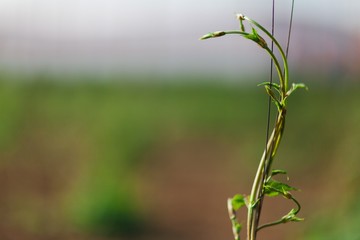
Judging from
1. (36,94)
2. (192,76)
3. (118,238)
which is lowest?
(192,76)

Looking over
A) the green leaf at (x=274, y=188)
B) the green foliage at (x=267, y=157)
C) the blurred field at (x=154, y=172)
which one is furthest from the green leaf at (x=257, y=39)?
the blurred field at (x=154, y=172)

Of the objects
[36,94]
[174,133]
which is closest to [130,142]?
[36,94]

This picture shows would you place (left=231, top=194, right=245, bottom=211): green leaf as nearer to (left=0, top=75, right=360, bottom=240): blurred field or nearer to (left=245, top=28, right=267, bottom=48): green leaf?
(left=245, top=28, right=267, bottom=48): green leaf

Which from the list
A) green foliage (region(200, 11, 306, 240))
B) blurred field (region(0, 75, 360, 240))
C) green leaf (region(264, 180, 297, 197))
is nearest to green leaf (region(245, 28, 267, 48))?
green foliage (region(200, 11, 306, 240))

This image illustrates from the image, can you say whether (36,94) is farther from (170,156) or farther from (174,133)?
(174,133)

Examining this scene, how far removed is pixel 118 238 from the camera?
5.52 meters

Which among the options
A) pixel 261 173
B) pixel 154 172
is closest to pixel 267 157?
pixel 261 173

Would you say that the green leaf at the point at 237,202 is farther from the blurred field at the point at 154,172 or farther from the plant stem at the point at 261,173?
the blurred field at the point at 154,172

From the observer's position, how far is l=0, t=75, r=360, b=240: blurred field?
16.0ft

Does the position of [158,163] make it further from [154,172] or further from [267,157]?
[267,157]

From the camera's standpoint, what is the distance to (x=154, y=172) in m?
8.58

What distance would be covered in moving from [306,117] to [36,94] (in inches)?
222

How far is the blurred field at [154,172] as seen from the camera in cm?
486

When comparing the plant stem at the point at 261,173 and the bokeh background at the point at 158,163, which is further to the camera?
the bokeh background at the point at 158,163
